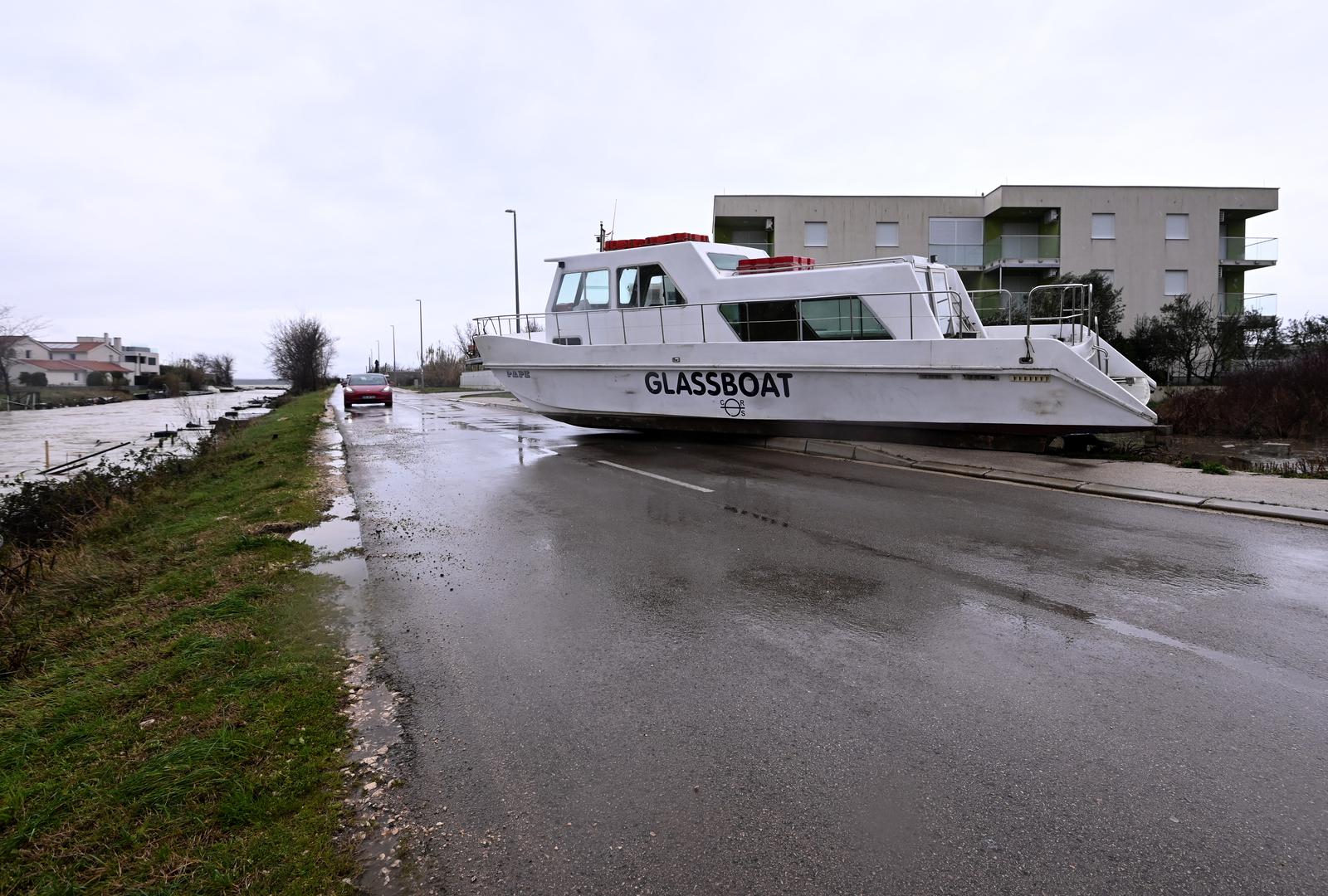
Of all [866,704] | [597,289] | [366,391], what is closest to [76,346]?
[366,391]

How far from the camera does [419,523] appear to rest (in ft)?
23.6

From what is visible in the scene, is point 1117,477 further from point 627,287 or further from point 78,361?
point 78,361

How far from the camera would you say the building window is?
31.5 meters

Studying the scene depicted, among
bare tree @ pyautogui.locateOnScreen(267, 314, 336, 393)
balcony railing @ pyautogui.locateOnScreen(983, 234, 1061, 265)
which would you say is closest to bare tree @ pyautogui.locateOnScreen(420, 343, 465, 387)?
bare tree @ pyautogui.locateOnScreen(267, 314, 336, 393)

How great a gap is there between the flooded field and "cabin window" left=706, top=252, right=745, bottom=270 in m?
12.8

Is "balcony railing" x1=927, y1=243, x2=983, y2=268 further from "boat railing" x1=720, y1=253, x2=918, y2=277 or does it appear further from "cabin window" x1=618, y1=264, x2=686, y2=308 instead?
"cabin window" x1=618, y1=264, x2=686, y2=308

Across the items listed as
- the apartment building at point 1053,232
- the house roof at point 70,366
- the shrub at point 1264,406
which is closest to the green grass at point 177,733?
the shrub at point 1264,406

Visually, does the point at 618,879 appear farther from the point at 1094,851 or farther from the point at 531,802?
the point at 1094,851

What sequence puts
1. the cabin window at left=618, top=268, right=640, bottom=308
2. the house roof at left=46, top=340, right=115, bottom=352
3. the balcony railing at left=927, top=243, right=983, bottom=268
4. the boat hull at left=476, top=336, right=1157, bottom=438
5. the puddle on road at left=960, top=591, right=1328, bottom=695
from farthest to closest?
1. the house roof at left=46, top=340, right=115, bottom=352
2. the balcony railing at left=927, top=243, right=983, bottom=268
3. the cabin window at left=618, top=268, right=640, bottom=308
4. the boat hull at left=476, top=336, right=1157, bottom=438
5. the puddle on road at left=960, top=591, right=1328, bottom=695

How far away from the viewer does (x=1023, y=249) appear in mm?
31328

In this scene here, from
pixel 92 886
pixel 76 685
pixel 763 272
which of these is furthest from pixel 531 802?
pixel 763 272

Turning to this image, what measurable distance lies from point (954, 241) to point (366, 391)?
24.7 meters

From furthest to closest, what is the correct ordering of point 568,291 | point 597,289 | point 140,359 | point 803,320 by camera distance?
point 140,359 < point 568,291 < point 597,289 < point 803,320

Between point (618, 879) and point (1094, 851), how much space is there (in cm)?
144
